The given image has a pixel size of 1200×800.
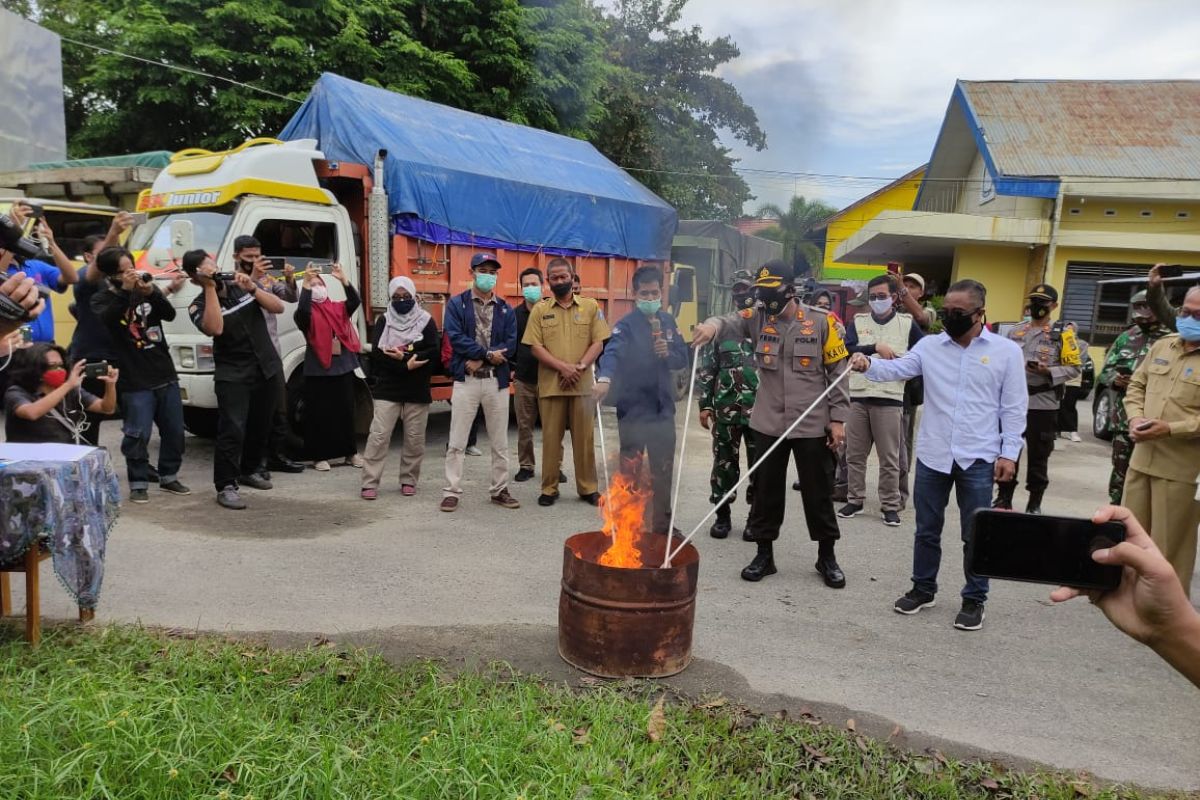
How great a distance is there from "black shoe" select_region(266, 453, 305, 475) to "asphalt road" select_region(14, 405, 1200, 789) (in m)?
1.09

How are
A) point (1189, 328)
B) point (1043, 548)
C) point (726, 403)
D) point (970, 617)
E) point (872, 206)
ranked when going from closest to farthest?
point (1043, 548)
point (1189, 328)
point (970, 617)
point (726, 403)
point (872, 206)

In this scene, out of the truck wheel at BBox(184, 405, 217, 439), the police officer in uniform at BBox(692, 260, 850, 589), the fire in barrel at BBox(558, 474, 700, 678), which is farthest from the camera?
the truck wheel at BBox(184, 405, 217, 439)

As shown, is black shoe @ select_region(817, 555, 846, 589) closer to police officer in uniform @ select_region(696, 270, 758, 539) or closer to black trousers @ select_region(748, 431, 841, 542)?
black trousers @ select_region(748, 431, 841, 542)

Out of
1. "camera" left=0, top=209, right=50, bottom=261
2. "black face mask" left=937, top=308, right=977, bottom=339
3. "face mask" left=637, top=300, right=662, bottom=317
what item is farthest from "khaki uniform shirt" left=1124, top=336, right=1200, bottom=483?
"camera" left=0, top=209, right=50, bottom=261

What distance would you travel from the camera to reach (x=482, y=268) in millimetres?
7156

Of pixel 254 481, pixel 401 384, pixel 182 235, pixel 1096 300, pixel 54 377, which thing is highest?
pixel 1096 300

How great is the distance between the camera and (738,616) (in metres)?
4.63

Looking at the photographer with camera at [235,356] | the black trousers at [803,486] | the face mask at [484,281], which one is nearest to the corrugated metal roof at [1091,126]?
the face mask at [484,281]

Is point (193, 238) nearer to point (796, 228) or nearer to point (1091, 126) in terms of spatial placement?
point (796, 228)

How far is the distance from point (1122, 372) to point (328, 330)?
6681 millimetres

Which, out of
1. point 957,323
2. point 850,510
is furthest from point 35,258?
point 850,510

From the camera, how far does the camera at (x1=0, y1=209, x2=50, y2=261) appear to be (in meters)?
3.33

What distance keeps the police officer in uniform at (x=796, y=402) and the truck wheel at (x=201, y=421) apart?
18.1 ft

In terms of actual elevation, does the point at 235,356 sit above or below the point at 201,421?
above
